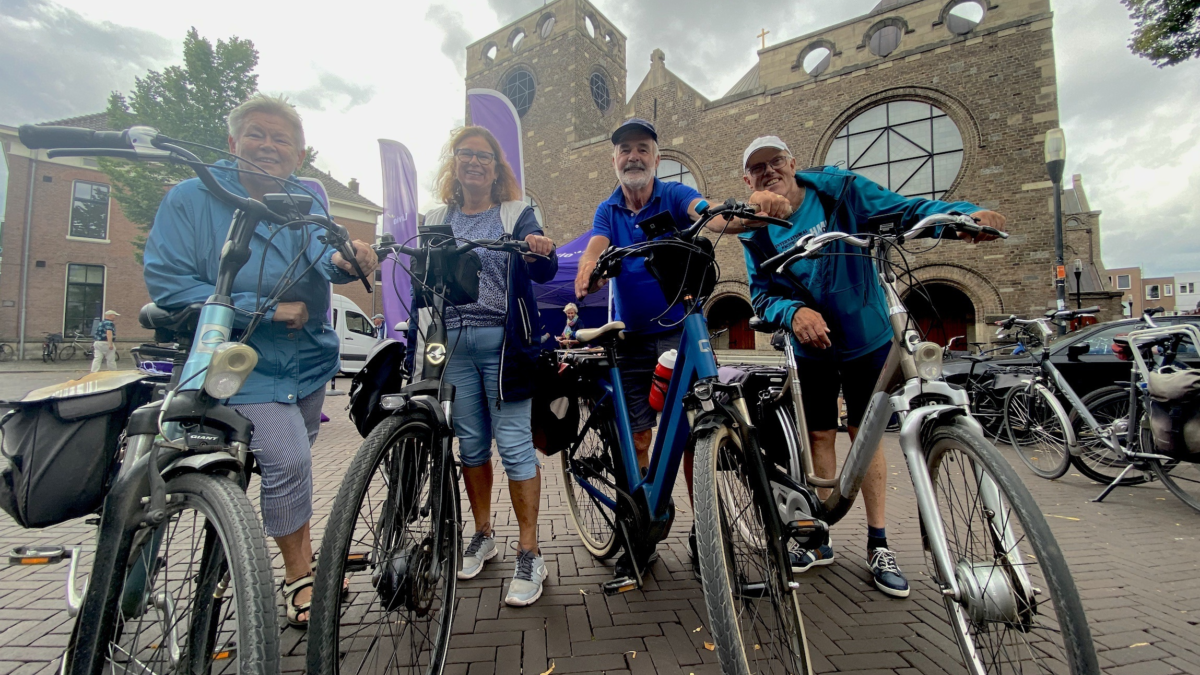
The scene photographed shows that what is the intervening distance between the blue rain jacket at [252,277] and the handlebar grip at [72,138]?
0.33m

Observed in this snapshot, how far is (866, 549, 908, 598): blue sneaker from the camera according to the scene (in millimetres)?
2418

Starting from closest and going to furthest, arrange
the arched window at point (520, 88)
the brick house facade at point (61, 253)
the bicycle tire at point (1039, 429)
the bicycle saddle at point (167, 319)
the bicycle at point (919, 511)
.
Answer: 1. the bicycle at point (919, 511)
2. the bicycle saddle at point (167, 319)
3. the bicycle tire at point (1039, 429)
4. the brick house facade at point (61, 253)
5. the arched window at point (520, 88)

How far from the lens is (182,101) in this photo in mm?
15984

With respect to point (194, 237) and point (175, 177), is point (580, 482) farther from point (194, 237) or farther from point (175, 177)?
point (175, 177)

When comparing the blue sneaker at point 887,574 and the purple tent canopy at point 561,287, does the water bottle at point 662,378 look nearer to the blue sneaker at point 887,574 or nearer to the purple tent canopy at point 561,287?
the blue sneaker at point 887,574

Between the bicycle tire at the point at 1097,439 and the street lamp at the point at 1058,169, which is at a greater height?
the street lamp at the point at 1058,169

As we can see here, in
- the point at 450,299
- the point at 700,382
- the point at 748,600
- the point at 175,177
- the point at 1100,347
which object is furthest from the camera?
the point at 175,177

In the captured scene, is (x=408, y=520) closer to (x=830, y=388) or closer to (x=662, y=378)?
(x=662, y=378)

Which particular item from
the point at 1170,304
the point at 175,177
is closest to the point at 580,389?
the point at 175,177

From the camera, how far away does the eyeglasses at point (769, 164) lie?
2.59 metres

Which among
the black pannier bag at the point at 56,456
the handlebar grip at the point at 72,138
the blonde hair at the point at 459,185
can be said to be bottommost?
the black pannier bag at the point at 56,456

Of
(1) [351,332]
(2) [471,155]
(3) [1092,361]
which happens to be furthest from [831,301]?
(1) [351,332]

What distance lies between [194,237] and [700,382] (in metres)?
1.90

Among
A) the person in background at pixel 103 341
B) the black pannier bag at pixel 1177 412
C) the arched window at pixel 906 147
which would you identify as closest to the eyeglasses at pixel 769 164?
the black pannier bag at pixel 1177 412
